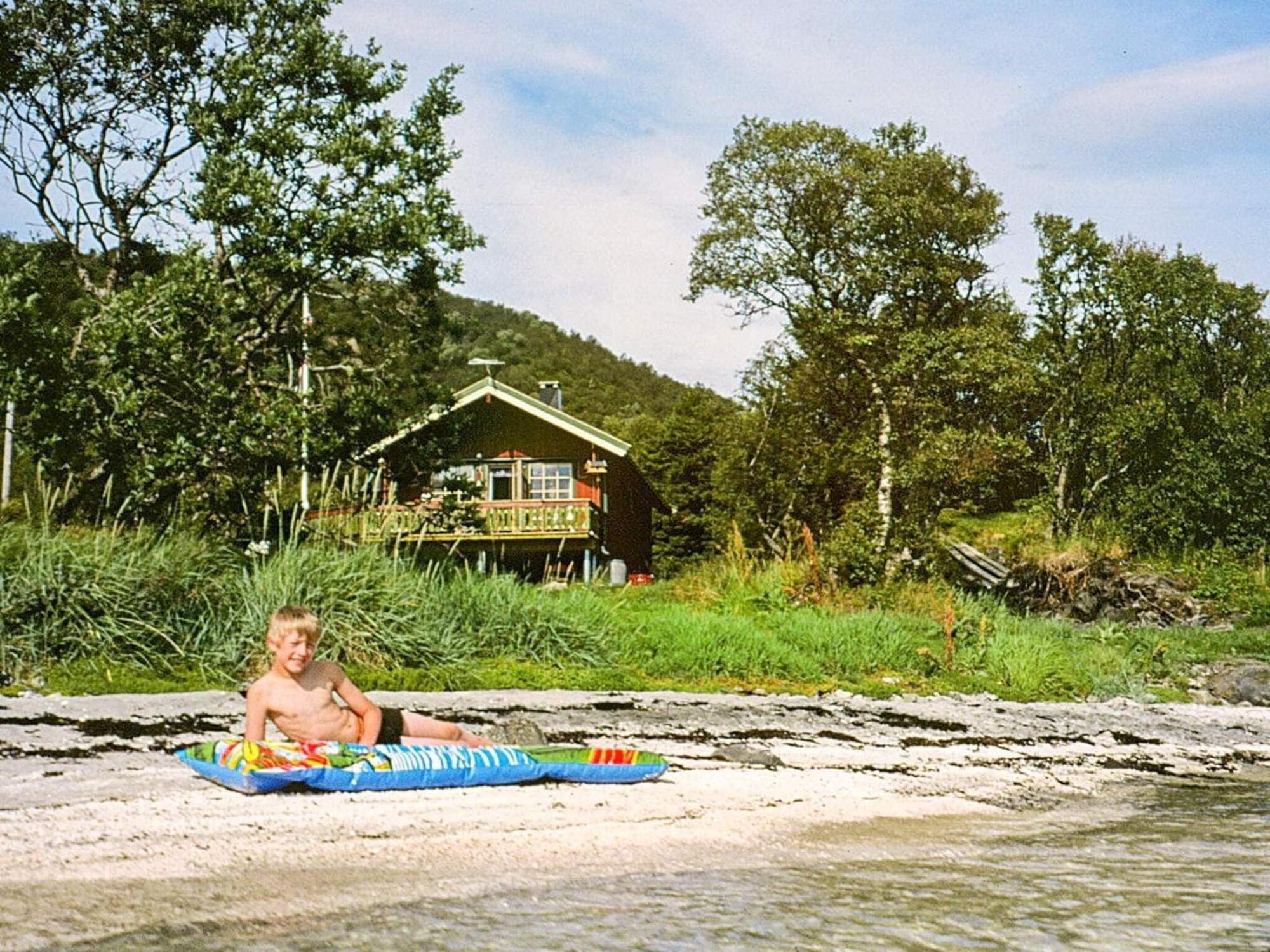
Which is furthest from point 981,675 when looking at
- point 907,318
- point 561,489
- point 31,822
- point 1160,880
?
point 561,489

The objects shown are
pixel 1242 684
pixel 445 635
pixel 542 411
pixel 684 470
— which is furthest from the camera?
pixel 684 470

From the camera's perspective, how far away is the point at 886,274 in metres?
27.3

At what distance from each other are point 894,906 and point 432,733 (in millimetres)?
3222

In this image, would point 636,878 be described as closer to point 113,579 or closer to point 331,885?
point 331,885

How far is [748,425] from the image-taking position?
32.7 meters

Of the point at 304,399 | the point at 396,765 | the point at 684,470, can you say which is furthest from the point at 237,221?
the point at 684,470

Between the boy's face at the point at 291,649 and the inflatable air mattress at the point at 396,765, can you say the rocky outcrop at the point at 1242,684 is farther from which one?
the boy's face at the point at 291,649

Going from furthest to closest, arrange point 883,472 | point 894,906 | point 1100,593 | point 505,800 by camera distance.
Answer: point 883,472 → point 1100,593 → point 505,800 → point 894,906

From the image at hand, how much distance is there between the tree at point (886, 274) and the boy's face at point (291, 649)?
19879 millimetres

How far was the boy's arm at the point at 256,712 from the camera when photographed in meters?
6.86

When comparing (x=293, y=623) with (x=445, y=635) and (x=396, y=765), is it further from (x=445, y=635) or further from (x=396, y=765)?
(x=445, y=635)

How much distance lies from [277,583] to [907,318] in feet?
64.0

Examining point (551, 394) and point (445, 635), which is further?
point (551, 394)

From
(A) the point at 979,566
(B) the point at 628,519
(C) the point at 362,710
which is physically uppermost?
(B) the point at 628,519
